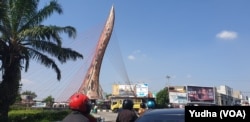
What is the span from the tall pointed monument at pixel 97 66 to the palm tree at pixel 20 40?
3952 cm

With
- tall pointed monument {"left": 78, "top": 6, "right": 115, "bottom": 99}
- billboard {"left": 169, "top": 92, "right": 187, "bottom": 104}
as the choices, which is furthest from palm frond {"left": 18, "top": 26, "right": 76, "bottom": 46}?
billboard {"left": 169, "top": 92, "right": 187, "bottom": 104}

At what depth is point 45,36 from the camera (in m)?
20.6

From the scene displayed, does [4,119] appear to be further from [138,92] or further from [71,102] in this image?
[138,92]

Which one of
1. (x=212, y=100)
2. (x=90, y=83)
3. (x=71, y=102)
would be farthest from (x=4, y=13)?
(x=212, y=100)

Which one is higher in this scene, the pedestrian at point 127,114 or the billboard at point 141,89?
Result: the billboard at point 141,89

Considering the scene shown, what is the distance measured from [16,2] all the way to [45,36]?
2242 mm

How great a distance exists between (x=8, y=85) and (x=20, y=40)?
2379mm

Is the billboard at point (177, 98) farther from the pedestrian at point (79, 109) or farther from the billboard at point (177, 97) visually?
the pedestrian at point (79, 109)

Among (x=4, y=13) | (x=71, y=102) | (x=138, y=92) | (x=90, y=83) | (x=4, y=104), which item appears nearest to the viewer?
(x=71, y=102)

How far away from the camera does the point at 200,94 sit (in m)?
88.9

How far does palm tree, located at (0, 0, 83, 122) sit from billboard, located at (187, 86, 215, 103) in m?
66.8

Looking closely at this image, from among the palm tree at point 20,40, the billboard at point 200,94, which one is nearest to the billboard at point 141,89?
the billboard at point 200,94

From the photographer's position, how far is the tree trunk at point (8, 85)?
19984 millimetres

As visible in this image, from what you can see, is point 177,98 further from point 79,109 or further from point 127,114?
point 79,109
